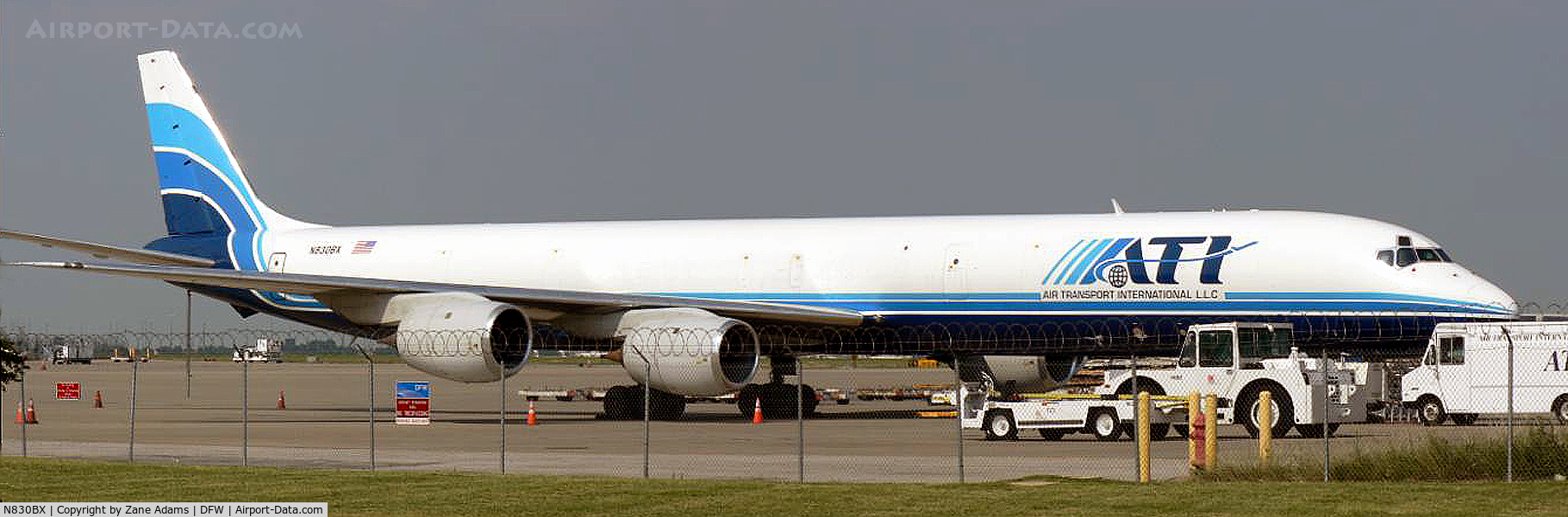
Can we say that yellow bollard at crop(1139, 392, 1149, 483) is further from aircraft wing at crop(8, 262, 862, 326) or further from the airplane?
aircraft wing at crop(8, 262, 862, 326)

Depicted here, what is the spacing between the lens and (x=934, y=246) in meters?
34.0

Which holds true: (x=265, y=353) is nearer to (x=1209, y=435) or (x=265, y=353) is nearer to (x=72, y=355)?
(x=72, y=355)

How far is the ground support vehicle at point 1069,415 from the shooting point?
26.8 metres

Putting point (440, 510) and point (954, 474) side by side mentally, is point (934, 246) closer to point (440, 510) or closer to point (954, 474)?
point (954, 474)

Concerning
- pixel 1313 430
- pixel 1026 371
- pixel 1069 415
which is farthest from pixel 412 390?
pixel 1313 430

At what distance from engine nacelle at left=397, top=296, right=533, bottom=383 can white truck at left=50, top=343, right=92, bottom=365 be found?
82.1 meters

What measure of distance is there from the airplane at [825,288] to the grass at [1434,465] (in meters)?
10.7

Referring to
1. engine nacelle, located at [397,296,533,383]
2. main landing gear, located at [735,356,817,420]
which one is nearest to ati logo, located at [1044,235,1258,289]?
main landing gear, located at [735,356,817,420]

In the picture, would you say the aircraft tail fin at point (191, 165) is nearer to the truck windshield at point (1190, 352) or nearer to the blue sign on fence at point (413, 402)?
the blue sign on fence at point (413, 402)

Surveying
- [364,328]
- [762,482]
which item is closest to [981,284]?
[364,328]

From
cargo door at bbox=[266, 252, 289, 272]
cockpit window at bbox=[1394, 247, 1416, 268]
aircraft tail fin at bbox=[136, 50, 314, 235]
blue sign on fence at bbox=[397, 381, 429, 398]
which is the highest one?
aircraft tail fin at bbox=[136, 50, 314, 235]

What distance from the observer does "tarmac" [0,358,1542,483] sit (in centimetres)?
2159

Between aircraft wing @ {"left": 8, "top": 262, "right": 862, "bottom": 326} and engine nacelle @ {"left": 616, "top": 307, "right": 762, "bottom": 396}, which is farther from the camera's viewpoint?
aircraft wing @ {"left": 8, "top": 262, "right": 862, "bottom": 326}

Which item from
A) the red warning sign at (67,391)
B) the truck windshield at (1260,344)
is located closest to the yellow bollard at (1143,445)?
the truck windshield at (1260,344)
